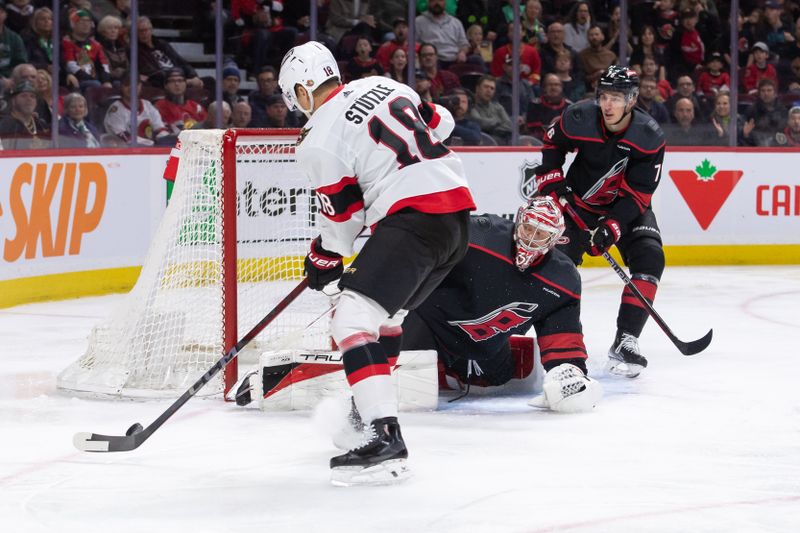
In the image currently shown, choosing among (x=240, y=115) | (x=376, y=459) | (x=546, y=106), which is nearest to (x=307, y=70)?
(x=376, y=459)

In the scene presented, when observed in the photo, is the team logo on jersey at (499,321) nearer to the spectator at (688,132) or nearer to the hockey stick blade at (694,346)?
the hockey stick blade at (694,346)

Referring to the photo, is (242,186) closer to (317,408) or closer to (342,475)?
(317,408)

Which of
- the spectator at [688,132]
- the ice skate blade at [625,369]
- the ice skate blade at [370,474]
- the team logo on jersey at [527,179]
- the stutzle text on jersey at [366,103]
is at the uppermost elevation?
the stutzle text on jersey at [366,103]

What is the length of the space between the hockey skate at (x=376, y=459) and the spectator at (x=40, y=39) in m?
4.26

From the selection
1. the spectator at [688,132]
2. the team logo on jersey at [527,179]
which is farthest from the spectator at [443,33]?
the spectator at [688,132]

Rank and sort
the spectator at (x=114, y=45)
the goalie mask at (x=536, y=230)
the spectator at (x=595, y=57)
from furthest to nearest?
the spectator at (x=595, y=57) < the spectator at (x=114, y=45) < the goalie mask at (x=536, y=230)

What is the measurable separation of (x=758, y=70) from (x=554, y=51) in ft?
4.61

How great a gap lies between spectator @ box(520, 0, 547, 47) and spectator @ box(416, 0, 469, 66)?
14.5 inches

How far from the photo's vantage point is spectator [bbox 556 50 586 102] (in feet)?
25.8

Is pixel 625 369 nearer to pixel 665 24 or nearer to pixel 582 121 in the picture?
pixel 582 121

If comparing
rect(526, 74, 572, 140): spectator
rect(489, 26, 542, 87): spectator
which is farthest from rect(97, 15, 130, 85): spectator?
rect(526, 74, 572, 140): spectator

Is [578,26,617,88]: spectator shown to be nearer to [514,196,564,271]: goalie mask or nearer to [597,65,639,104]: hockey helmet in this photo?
[597,65,639,104]: hockey helmet

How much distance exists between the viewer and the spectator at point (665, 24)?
8.15 m

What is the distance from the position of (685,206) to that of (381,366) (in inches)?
202
